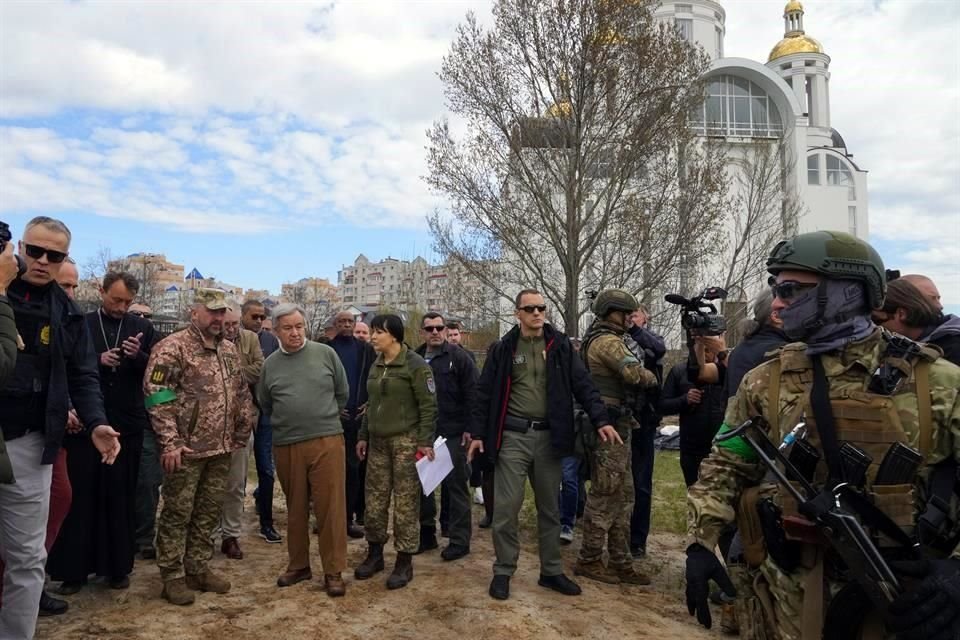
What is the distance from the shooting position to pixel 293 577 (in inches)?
181

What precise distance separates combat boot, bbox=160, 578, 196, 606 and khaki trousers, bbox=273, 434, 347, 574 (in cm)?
71

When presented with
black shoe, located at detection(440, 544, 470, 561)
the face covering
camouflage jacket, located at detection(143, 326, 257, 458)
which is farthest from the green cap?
the face covering

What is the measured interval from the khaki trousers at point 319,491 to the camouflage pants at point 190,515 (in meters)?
0.43

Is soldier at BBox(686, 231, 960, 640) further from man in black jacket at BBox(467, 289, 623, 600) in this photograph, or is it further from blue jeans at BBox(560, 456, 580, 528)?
blue jeans at BBox(560, 456, 580, 528)

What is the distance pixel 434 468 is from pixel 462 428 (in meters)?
0.88

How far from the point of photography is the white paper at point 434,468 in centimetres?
477

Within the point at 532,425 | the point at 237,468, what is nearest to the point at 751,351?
the point at 532,425

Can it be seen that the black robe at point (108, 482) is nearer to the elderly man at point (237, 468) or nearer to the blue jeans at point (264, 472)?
the elderly man at point (237, 468)

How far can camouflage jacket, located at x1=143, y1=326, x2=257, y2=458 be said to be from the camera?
13.8 feet

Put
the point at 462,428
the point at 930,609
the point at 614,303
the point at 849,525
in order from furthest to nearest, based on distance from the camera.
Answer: the point at 462,428
the point at 614,303
the point at 849,525
the point at 930,609

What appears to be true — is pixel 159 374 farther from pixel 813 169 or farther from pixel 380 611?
pixel 813 169

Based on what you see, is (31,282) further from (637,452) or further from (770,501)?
(637,452)

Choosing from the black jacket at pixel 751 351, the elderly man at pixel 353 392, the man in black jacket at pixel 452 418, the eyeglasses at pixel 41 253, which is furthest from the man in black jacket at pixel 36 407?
the black jacket at pixel 751 351

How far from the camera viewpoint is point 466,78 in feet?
49.6
